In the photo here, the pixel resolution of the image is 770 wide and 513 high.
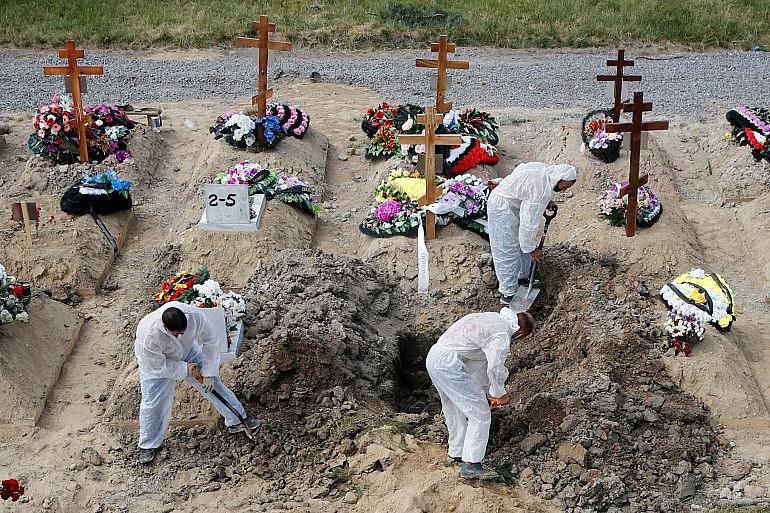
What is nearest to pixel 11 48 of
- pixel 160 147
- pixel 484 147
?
pixel 160 147

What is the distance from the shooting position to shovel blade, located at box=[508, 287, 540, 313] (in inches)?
416

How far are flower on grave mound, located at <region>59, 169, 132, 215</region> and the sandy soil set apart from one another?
0.19 m

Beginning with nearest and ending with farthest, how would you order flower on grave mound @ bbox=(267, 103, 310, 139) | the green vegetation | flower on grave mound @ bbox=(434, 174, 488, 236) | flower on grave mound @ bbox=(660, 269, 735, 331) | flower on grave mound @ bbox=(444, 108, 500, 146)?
flower on grave mound @ bbox=(660, 269, 735, 331) < flower on grave mound @ bbox=(434, 174, 488, 236) < flower on grave mound @ bbox=(444, 108, 500, 146) < flower on grave mound @ bbox=(267, 103, 310, 139) < the green vegetation

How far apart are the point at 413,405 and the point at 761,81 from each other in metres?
12.9

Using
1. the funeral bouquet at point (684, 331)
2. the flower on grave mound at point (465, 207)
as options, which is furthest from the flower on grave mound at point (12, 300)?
the funeral bouquet at point (684, 331)

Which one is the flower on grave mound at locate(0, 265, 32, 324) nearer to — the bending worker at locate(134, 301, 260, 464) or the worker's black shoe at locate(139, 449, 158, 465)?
the bending worker at locate(134, 301, 260, 464)

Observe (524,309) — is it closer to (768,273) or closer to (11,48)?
(768,273)

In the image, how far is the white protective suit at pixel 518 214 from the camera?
409 inches

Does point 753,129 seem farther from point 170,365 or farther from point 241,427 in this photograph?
point 170,365

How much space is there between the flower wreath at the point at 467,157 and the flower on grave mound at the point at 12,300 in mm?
5876

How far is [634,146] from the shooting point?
1162cm

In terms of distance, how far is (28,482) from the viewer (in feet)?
26.8

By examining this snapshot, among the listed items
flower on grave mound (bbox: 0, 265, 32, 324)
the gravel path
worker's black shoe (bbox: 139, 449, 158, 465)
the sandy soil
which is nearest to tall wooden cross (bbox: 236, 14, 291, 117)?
the sandy soil

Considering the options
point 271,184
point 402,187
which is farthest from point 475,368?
point 271,184
